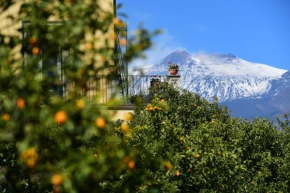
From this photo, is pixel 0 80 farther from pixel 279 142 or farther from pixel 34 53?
pixel 279 142

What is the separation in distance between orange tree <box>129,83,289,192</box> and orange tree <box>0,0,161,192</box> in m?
0.87

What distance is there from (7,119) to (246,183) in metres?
7.51

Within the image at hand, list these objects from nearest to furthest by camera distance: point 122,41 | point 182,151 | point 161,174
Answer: point 122,41
point 161,174
point 182,151

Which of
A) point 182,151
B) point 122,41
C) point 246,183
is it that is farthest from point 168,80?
point 122,41

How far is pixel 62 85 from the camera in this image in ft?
9.25

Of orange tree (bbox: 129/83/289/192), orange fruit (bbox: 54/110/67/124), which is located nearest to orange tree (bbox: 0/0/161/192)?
orange fruit (bbox: 54/110/67/124)

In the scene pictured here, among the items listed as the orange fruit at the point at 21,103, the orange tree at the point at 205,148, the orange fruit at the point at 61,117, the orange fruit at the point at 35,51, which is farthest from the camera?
the orange tree at the point at 205,148

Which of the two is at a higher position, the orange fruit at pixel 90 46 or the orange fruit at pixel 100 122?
the orange fruit at pixel 90 46

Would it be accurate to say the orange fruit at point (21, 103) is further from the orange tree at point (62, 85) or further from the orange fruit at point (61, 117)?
the orange fruit at point (61, 117)

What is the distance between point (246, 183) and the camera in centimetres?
920

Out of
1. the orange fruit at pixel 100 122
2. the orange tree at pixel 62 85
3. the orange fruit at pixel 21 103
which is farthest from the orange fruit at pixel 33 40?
the orange fruit at pixel 100 122

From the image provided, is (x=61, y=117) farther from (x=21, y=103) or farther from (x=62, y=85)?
(x=62, y=85)

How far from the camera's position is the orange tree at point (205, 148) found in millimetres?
5871

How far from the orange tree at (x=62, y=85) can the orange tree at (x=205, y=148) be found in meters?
0.87
